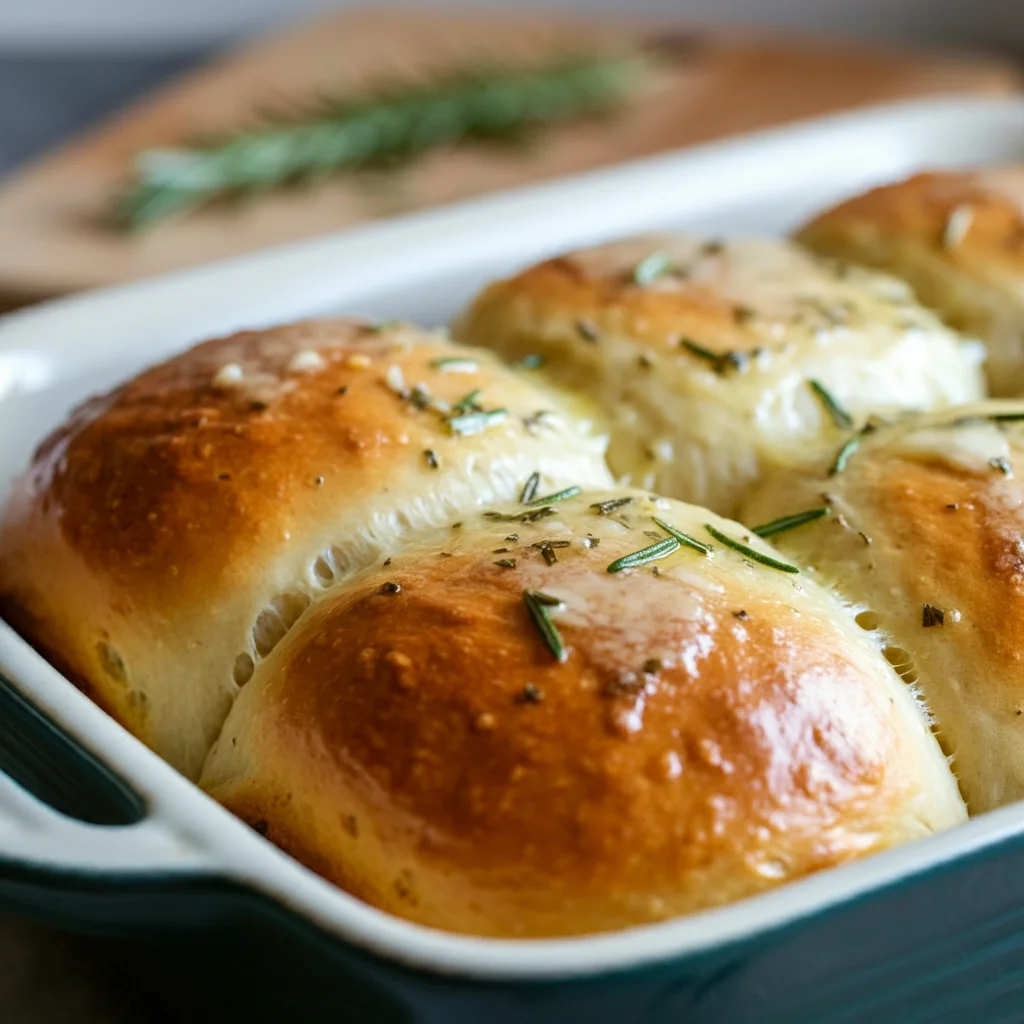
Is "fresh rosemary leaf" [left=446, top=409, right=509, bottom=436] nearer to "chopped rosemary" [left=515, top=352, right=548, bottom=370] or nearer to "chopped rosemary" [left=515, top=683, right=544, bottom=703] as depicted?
"chopped rosemary" [left=515, top=352, right=548, bottom=370]

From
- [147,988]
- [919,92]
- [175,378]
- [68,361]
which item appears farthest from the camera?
Answer: [919,92]

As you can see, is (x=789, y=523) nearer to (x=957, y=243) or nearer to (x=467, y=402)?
(x=467, y=402)

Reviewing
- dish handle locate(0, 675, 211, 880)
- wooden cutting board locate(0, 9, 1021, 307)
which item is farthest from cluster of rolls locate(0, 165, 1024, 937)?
wooden cutting board locate(0, 9, 1021, 307)

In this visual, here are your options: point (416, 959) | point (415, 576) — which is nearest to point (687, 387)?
point (415, 576)

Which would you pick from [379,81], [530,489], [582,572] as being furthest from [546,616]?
[379,81]

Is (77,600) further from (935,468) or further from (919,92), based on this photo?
(919,92)

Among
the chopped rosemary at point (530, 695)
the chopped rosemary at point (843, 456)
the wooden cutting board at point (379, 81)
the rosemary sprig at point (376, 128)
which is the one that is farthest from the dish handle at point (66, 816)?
the rosemary sprig at point (376, 128)
